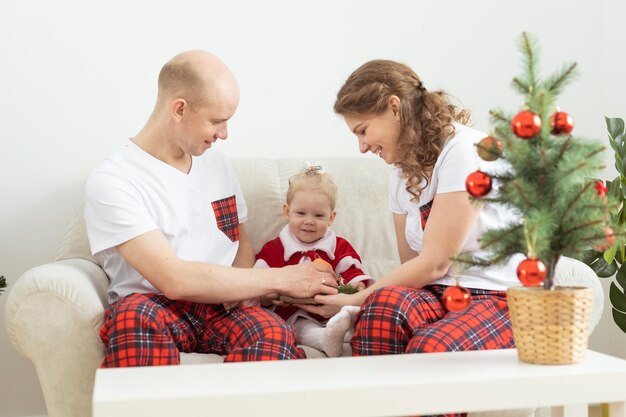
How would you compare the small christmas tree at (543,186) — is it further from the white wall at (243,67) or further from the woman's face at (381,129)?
the white wall at (243,67)

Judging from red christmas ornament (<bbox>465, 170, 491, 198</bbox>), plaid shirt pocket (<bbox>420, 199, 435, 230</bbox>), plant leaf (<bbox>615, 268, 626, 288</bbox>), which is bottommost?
plant leaf (<bbox>615, 268, 626, 288</bbox>)

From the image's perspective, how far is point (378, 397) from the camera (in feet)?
4.24

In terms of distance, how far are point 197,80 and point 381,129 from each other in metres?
0.51

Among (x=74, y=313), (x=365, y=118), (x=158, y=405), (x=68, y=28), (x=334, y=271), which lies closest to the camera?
(x=158, y=405)

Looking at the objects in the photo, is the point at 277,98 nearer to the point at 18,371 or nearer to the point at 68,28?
the point at 68,28

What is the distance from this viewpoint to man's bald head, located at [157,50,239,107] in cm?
212

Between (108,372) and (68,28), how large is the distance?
169 cm

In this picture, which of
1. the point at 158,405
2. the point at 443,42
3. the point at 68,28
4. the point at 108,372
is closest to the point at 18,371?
the point at 68,28

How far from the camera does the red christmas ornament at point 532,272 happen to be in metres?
1.35

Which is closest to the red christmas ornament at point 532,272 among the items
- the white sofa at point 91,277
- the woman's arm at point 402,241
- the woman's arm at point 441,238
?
the woman's arm at point 441,238

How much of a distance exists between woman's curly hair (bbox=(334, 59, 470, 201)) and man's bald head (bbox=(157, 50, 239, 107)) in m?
0.32

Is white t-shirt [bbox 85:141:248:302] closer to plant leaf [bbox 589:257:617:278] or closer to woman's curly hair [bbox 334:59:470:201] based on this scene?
woman's curly hair [bbox 334:59:470:201]

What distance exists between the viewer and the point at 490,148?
147cm

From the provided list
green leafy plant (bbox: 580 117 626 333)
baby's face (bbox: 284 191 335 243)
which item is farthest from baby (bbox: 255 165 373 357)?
green leafy plant (bbox: 580 117 626 333)
